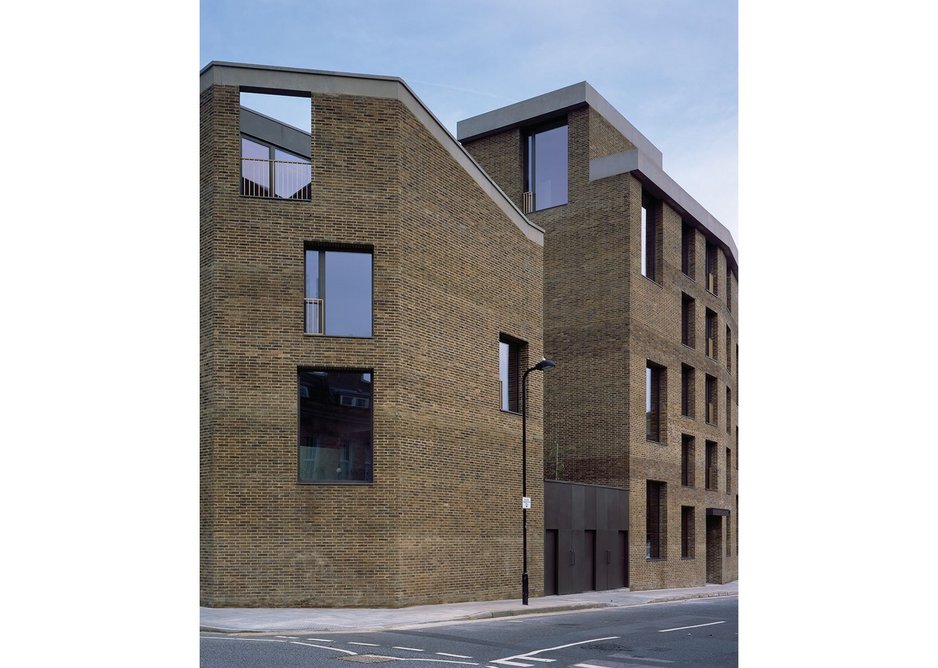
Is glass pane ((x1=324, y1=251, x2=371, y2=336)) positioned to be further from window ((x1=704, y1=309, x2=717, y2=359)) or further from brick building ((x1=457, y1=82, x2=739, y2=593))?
window ((x1=704, y1=309, x2=717, y2=359))

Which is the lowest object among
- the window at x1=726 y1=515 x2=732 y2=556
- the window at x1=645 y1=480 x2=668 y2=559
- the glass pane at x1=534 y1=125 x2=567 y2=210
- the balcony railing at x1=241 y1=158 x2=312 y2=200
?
the window at x1=726 y1=515 x2=732 y2=556

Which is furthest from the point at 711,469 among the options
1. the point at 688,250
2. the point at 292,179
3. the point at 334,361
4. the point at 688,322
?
the point at 292,179

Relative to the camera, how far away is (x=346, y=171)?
2191 centimetres

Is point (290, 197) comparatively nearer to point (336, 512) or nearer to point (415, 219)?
point (415, 219)

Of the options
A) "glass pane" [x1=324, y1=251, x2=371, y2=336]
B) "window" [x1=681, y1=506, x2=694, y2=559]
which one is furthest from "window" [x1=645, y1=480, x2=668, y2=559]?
"glass pane" [x1=324, y1=251, x2=371, y2=336]

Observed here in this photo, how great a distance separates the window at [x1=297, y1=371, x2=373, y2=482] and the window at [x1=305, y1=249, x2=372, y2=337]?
110cm

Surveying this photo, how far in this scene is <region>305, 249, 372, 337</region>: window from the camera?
71.2 ft

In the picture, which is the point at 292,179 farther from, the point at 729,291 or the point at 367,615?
the point at 729,291

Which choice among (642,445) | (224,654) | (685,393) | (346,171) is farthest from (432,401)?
(685,393)

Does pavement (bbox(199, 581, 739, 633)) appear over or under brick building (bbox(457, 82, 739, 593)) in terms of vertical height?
under

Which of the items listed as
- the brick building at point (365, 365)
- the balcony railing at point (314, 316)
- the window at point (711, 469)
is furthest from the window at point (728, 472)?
the balcony railing at point (314, 316)

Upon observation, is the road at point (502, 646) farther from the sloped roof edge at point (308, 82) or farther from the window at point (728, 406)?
the window at point (728, 406)

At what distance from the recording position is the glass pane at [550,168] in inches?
1393

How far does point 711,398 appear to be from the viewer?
41344 mm
